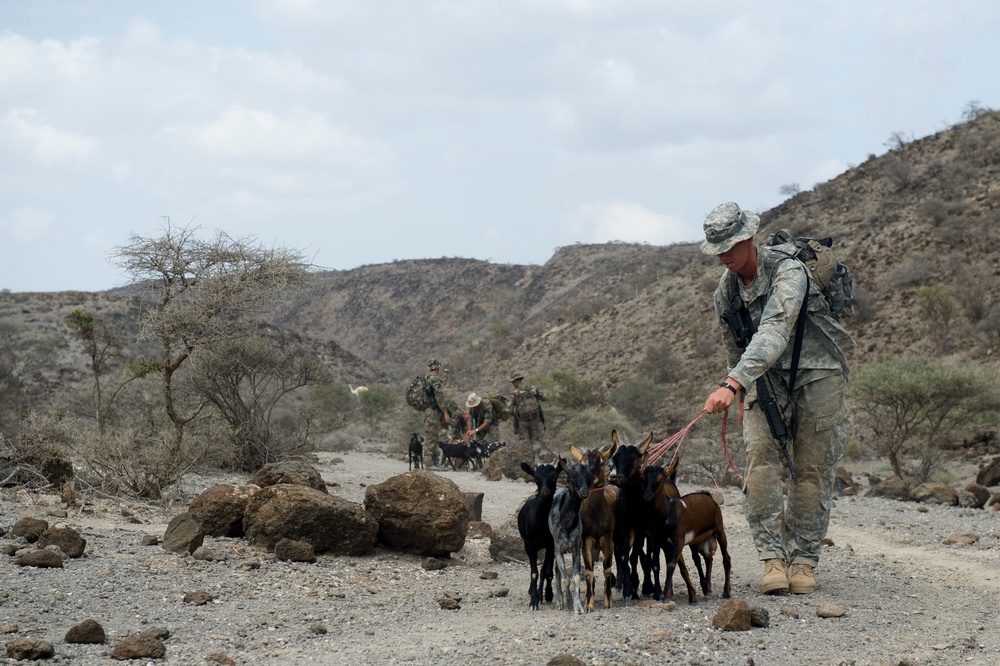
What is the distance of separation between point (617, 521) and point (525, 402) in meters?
13.9

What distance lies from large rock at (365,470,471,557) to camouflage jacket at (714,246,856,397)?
120 inches

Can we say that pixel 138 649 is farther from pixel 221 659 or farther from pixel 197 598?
pixel 197 598

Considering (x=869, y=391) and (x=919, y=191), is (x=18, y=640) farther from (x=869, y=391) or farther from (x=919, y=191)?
(x=919, y=191)

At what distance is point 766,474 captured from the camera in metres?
6.43

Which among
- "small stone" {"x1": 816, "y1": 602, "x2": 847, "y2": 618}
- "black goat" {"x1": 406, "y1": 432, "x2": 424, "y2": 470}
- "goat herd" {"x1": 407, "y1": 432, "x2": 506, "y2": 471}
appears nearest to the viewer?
"small stone" {"x1": 816, "y1": 602, "x2": 847, "y2": 618}

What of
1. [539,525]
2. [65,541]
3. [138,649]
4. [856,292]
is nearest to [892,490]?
[539,525]

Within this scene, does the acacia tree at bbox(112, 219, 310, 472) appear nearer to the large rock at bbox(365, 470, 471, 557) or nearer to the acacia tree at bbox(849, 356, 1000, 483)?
the large rock at bbox(365, 470, 471, 557)

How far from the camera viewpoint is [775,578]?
6.29m

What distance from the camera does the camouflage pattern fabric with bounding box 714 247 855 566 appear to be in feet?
21.0

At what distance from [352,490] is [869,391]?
919 cm

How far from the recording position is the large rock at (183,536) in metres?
7.68

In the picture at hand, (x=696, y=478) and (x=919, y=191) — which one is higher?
(x=919, y=191)

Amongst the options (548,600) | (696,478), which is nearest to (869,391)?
(696,478)

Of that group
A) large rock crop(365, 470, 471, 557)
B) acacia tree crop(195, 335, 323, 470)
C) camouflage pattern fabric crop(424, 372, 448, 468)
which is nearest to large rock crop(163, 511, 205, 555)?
large rock crop(365, 470, 471, 557)
